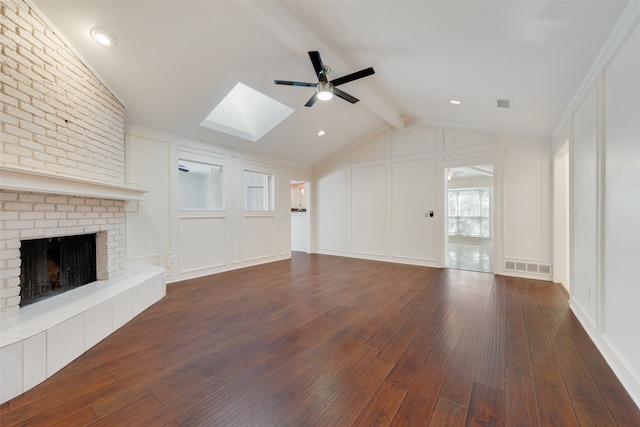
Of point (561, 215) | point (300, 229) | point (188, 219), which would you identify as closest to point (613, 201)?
point (561, 215)

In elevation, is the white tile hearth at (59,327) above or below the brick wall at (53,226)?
below

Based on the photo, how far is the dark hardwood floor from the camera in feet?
4.61

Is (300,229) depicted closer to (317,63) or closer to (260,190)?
(260,190)

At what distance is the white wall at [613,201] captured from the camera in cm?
158

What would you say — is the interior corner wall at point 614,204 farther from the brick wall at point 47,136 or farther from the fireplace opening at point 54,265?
the fireplace opening at point 54,265

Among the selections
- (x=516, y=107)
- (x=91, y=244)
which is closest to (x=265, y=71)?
(x=91, y=244)

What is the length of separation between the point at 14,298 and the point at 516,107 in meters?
5.76

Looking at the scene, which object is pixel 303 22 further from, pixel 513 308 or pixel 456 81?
pixel 513 308

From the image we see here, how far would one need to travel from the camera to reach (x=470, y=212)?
961 cm

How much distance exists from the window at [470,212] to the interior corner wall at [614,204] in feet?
24.2

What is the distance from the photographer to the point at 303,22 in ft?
8.53

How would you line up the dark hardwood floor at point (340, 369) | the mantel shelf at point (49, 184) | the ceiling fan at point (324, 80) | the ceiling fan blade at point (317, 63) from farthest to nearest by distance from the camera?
the ceiling fan at point (324, 80), the ceiling fan blade at point (317, 63), the mantel shelf at point (49, 184), the dark hardwood floor at point (340, 369)

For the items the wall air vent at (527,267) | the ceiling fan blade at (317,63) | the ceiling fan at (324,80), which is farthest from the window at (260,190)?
the wall air vent at (527,267)

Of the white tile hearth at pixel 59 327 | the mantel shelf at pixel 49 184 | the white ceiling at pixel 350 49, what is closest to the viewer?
the white tile hearth at pixel 59 327
